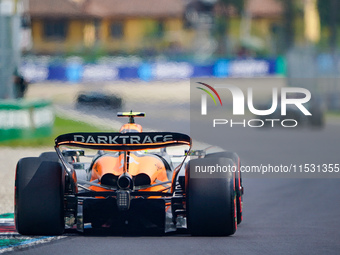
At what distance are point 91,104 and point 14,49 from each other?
13.1 metres

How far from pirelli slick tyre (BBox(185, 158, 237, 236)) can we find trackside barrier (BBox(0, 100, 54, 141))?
13.5 meters

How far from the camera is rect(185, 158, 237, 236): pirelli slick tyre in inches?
344

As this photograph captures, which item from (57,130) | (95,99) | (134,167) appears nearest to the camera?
(134,167)

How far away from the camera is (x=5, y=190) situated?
14109 millimetres

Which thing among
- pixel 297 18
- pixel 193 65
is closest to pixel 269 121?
pixel 193 65

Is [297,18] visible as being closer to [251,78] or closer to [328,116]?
[251,78]

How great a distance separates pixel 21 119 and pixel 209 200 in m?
14.1

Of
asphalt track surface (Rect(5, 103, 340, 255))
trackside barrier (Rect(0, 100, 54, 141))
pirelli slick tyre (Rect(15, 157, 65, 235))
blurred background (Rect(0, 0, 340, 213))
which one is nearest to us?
asphalt track surface (Rect(5, 103, 340, 255))

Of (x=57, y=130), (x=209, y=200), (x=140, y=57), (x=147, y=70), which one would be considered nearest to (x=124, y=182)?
(x=209, y=200)

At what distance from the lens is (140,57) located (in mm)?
53250

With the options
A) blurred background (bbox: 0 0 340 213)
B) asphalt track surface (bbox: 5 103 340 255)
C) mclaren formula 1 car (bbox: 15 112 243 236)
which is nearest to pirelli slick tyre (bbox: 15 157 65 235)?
mclaren formula 1 car (bbox: 15 112 243 236)

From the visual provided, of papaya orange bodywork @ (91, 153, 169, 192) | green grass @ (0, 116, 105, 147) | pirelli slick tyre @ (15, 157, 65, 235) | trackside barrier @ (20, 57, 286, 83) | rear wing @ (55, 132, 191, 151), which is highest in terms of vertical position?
trackside barrier @ (20, 57, 286, 83)

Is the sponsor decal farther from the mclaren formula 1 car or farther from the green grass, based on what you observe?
the green grass

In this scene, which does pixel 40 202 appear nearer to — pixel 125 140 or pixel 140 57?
pixel 125 140
